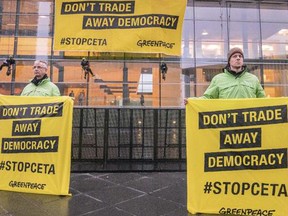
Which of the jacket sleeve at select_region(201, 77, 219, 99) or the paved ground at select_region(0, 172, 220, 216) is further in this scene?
the jacket sleeve at select_region(201, 77, 219, 99)

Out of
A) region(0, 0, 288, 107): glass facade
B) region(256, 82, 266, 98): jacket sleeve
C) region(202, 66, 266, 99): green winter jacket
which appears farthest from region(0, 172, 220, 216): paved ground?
region(0, 0, 288, 107): glass facade

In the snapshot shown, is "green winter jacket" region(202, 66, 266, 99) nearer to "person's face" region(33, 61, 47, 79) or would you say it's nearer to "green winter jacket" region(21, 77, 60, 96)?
"green winter jacket" region(21, 77, 60, 96)

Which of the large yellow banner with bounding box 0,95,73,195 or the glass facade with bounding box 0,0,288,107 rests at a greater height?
the glass facade with bounding box 0,0,288,107

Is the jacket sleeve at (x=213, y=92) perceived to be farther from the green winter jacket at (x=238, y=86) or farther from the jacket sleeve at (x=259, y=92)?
the jacket sleeve at (x=259, y=92)

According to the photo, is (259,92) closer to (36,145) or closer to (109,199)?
(109,199)

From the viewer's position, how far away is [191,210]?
4207 millimetres

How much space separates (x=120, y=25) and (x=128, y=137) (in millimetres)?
2761

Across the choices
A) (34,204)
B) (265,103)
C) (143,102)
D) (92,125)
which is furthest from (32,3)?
(265,103)

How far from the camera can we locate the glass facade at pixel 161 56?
13992mm

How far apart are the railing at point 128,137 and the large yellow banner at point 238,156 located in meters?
3.07

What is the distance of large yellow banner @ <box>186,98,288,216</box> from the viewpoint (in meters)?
3.96

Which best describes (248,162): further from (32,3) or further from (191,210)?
(32,3)

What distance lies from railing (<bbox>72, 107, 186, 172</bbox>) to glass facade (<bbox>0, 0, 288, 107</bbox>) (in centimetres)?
602

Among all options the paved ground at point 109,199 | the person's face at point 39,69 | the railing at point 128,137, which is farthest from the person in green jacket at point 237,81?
the railing at point 128,137
